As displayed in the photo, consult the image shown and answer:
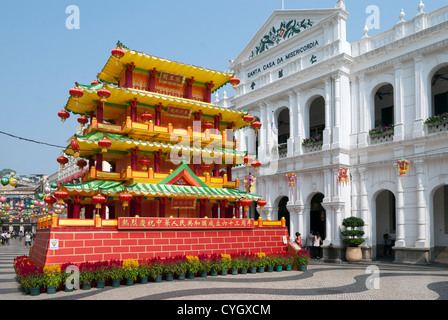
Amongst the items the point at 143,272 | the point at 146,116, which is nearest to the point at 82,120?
the point at 146,116

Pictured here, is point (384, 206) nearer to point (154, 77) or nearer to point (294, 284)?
point (294, 284)

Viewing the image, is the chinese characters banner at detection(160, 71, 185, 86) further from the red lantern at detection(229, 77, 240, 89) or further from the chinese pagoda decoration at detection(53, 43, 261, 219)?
Answer: the red lantern at detection(229, 77, 240, 89)

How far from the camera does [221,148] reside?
22.2 metres

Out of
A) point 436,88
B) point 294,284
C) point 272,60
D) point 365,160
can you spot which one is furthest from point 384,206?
point 294,284

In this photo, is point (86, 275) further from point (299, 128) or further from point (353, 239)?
point (299, 128)

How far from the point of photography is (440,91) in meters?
28.3

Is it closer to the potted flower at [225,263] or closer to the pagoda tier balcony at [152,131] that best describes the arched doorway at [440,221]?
the potted flower at [225,263]

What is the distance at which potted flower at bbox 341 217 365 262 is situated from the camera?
25.4m

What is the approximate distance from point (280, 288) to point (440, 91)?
2129 centimetres

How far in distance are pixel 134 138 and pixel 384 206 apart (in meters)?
19.8

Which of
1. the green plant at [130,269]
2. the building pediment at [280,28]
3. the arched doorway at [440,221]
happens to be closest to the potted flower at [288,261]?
the green plant at [130,269]

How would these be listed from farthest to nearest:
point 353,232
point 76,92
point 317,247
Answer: point 317,247 < point 353,232 < point 76,92

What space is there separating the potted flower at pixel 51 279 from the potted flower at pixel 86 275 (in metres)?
0.73

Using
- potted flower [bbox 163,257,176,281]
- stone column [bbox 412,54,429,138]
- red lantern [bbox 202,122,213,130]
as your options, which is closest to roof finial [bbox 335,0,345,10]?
stone column [bbox 412,54,429,138]
